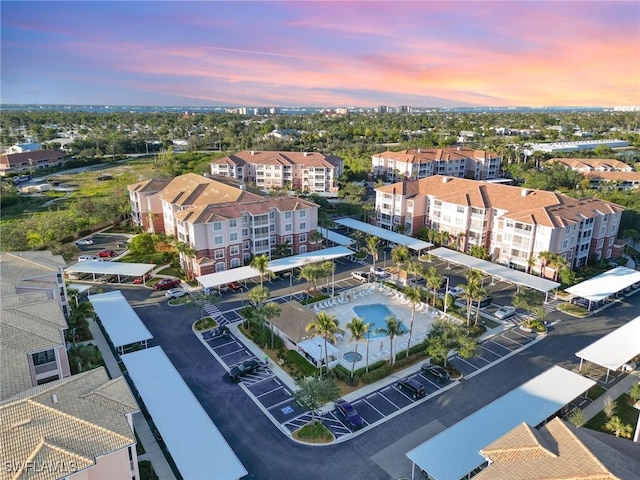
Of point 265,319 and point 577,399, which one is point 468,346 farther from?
point 265,319

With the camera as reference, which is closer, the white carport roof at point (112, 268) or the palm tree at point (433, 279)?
the palm tree at point (433, 279)

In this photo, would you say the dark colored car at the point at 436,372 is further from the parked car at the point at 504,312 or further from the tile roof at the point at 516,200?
the tile roof at the point at 516,200

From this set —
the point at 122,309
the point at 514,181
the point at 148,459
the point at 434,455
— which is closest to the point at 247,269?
the point at 122,309

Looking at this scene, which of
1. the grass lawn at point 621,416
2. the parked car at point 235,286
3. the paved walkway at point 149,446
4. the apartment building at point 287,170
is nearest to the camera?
the paved walkway at point 149,446

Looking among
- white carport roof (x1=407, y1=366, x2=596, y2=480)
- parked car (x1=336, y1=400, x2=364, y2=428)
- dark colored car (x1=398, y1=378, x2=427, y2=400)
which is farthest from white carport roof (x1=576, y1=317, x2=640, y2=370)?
parked car (x1=336, y1=400, x2=364, y2=428)

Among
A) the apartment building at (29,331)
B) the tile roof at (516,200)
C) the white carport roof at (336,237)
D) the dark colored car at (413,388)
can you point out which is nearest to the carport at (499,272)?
the tile roof at (516,200)

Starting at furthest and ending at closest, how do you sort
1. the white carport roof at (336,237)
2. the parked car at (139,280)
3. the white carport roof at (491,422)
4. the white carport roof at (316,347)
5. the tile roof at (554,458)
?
the white carport roof at (336,237) < the parked car at (139,280) < the white carport roof at (316,347) < the white carport roof at (491,422) < the tile roof at (554,458)

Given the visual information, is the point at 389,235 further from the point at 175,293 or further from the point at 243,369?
the point at 243,369
